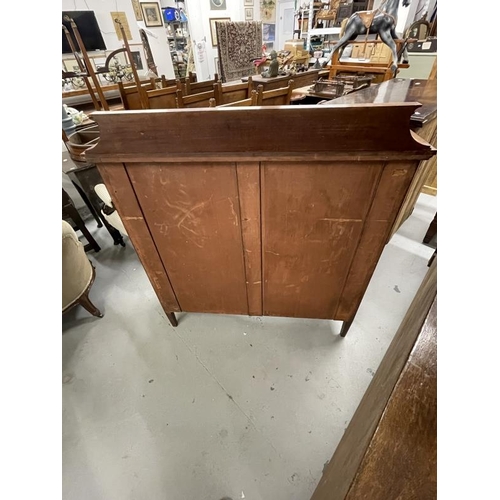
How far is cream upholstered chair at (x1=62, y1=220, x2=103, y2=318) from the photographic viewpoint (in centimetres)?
116

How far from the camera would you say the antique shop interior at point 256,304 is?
23.3 inches

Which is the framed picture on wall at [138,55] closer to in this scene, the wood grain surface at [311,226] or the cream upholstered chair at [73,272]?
the cream upholstered chair at [73,272]

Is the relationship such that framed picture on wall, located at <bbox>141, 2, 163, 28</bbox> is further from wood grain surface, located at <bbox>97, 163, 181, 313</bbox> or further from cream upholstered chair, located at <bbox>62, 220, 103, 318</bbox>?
wood grain surface, located at <bbox>97, 163, 181, 313</bbox>

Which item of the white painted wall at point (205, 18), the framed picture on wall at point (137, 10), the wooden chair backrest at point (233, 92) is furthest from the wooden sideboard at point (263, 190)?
the white painted wall at point (205, 18)

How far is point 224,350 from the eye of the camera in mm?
1294

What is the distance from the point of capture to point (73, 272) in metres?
1.22

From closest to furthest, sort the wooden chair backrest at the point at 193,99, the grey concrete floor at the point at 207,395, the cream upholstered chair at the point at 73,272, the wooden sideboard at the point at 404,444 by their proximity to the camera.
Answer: the wooden sideboard at the point at 404,444 → the grey concrete floor at the point at 207,395 → the cream upholstered chair at the point at 73,272 → the wooden chair backrest at the point at 193,99

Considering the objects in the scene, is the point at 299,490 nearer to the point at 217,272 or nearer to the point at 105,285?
the point at 217,272

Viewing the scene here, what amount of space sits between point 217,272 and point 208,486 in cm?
79

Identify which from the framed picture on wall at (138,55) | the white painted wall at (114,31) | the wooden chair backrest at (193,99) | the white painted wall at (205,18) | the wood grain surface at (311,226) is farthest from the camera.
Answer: the white painted wall at (205,18)

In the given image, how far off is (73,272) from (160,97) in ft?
5.27

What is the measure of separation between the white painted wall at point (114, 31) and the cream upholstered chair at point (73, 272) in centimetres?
453
